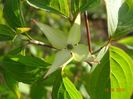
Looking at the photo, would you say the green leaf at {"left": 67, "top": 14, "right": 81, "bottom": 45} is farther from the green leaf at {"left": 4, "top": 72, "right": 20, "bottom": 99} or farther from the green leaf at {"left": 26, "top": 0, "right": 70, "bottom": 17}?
the green leaf at {"left": 4, "top": 72, "right": 20, "bottom": 99}

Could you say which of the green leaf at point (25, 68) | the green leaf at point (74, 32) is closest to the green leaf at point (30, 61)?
the green leaf at point (25, 68)

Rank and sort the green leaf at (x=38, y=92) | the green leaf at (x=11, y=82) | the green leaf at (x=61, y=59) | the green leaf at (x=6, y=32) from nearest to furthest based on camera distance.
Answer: the green leaf at (x=61, y=59)
the green leaf at (x=6, y=32)
the green leaf at (x=11, y=82)
the green leaf at (x=38, y=92)

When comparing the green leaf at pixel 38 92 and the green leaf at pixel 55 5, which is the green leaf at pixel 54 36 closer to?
the green leaf at pixel 55 5

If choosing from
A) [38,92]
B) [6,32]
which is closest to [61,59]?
[6,32]

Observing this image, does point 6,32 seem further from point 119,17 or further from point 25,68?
point 119,17

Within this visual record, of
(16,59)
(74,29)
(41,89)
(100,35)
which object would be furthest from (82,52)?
(100,35)

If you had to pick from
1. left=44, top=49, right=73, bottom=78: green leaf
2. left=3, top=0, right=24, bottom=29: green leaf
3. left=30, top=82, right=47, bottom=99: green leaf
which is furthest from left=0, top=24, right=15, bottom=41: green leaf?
left=30, top=82, right=47, bottom=99: green leaf
